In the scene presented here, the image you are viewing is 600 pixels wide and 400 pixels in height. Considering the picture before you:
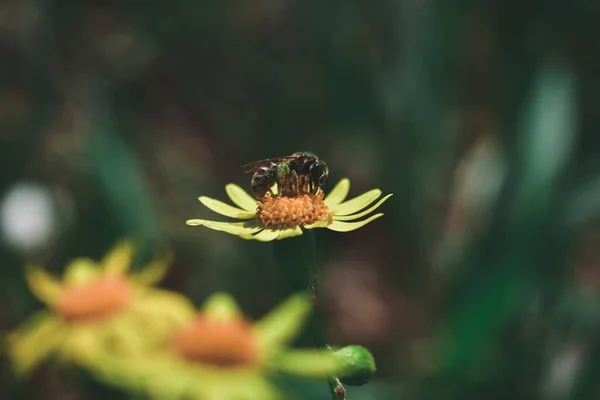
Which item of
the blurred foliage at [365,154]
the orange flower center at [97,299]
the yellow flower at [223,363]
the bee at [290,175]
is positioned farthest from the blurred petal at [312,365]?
the blurred foliage at [365,154]

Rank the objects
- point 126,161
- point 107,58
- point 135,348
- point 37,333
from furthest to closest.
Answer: point 107,58 < point 126,161 < point 37,333 < point 135,348

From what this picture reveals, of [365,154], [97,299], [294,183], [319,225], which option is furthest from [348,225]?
[365,154]

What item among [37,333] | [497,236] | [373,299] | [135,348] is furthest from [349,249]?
[135,348]

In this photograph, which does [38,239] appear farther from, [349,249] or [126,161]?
[349,249]

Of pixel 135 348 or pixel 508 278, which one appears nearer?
pixel 135 348

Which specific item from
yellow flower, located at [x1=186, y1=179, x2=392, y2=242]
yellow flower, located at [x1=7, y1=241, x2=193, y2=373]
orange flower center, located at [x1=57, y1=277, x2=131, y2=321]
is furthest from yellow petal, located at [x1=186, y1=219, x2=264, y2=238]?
orange flower center, located at [x1=57, y1=277, x2=131, y2=321]

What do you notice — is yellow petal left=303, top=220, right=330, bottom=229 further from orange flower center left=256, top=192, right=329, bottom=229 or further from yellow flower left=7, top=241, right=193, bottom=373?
yellow flower left=7, top=241, right=193, bottom=373

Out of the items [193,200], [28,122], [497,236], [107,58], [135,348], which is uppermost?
[107,58]
